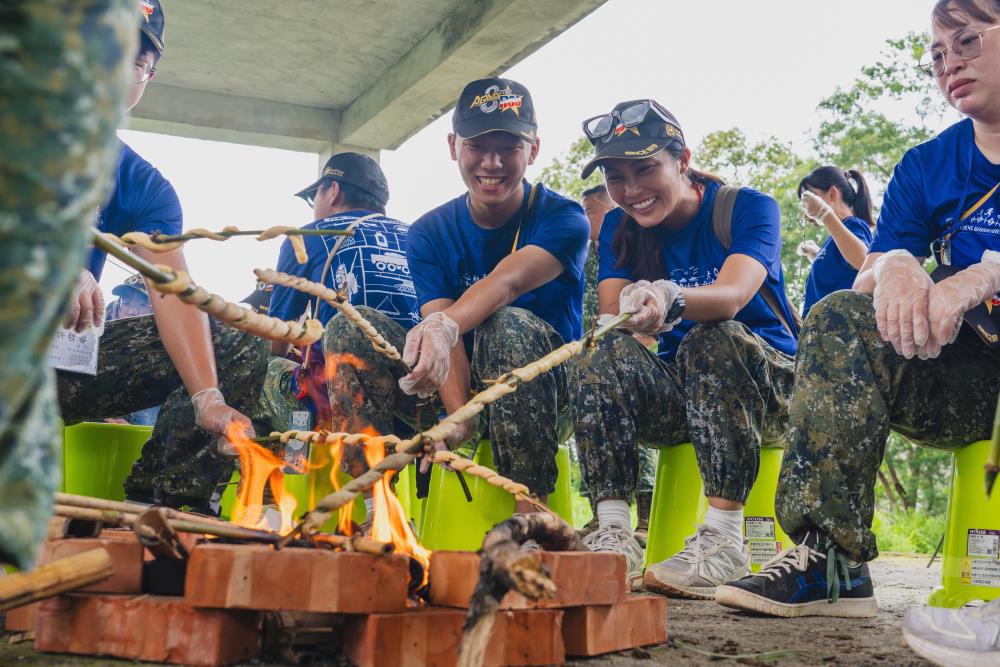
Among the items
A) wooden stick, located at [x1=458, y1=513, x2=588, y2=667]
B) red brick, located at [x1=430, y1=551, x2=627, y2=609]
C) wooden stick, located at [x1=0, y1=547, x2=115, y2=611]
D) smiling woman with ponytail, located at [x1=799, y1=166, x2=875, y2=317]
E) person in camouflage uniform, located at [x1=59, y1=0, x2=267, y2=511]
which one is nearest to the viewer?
wooden stick, located at [x1=458, y1=513, x2=588, y2=667]

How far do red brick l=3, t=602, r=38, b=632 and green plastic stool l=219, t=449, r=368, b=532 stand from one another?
1287mm

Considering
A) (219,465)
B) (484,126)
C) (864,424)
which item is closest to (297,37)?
(484,126)

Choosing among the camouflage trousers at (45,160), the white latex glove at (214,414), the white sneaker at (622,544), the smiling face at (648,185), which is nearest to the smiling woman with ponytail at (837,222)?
the smiling face at (648,185)

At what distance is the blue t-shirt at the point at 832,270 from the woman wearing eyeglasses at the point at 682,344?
130 cm

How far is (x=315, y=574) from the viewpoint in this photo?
1463mm

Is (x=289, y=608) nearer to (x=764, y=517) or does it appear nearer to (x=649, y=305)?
(x=649, y=305)

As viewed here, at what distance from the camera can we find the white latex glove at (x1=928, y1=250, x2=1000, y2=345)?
6.97 feet

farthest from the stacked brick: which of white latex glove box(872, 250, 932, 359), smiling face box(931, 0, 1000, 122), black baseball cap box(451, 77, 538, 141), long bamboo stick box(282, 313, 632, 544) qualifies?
black baseball cap box(451, 77, 538, 141)

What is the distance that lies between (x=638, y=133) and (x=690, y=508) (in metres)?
1.41

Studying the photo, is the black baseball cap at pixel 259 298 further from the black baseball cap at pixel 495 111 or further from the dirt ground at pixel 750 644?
the dirt ground at pixel 750 644

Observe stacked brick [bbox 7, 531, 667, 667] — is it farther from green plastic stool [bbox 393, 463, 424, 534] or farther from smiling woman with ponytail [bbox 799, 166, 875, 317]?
smiling woman with ponytail [bbox 799, 166, 875, 317]

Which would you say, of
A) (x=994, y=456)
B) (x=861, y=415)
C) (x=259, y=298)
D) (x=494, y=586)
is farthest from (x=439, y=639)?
(x=259, y=298)

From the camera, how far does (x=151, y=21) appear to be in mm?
3072

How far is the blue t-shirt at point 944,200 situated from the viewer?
7.83ft
